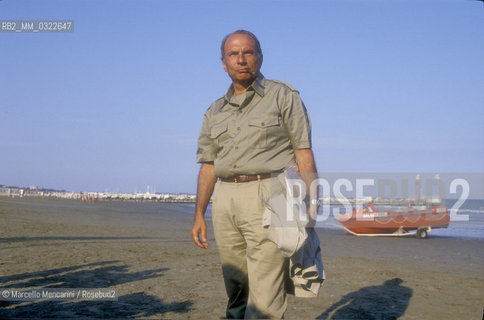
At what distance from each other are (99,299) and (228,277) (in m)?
2.49

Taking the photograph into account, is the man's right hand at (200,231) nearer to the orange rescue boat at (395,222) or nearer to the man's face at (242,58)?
the man's face at (242,58)

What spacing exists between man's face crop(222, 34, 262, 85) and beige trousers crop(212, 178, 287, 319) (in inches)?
28.8

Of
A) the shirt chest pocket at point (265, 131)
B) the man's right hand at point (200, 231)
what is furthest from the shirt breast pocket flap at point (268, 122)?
the man's right hand at point (200, 231)

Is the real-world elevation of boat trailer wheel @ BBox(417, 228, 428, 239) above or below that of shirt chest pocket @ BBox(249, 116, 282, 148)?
below

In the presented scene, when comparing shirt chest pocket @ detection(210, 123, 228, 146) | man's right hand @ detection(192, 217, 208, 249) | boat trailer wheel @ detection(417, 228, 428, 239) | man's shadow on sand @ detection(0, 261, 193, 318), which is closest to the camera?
shirt chest pocket @ detection(210, 123, 228, 146)

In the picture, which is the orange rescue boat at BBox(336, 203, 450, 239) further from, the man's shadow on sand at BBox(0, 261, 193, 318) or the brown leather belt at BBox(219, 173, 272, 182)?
the brown leather belt at BBox(219, 173, 272, 182)

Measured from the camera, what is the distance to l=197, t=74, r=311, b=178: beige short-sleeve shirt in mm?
2623

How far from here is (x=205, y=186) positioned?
318 centimetres

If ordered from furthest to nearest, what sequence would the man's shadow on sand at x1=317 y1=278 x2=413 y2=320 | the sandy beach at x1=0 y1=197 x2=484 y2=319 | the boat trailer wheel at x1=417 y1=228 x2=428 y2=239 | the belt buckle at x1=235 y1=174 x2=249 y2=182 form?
the boat trailer wheel at x1=417 y1=228 x2=428 y2=239
the man's shadow on sand at x1=317 y1=278 x2=413 y2=320
the sandy beach at x1=0 y1=197 x2=484 y2=319
the belt buckle at x1=235 y1=174 x2=249 y2=182

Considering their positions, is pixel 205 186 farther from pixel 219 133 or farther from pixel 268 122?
pixel 268 122

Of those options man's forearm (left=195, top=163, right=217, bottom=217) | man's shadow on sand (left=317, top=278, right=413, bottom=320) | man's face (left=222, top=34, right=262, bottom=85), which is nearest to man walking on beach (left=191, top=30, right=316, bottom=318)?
man's face (left=222, top=34, right=262, bottom=85)

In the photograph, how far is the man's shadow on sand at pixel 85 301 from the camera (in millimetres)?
4070

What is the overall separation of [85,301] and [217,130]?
2.90 metres

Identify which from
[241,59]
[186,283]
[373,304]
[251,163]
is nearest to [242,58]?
[241,59]
